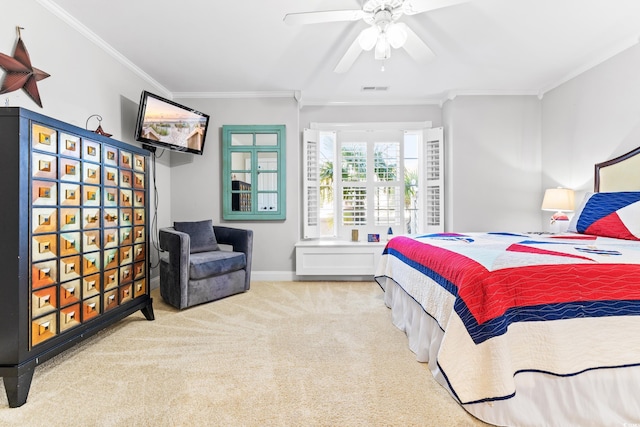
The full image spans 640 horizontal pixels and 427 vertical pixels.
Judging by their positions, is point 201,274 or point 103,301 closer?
point 103,301

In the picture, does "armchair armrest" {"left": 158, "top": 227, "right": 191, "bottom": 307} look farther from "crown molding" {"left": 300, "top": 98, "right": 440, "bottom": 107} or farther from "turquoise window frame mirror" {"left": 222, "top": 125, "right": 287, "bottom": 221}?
"crown molding" {"left": 300, "top": 98, "right": 440, "bottom": 107}

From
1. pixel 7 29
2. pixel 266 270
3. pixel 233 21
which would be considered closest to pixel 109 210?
pixel 7 29

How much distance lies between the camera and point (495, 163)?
4.01 m

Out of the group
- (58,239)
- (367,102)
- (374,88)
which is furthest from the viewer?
(367,102)

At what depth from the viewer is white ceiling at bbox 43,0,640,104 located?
2340mm

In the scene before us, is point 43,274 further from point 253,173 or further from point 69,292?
point 253,173

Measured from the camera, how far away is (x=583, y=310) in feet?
4.19

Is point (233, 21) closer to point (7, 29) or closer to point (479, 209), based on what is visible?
point (7, 29)

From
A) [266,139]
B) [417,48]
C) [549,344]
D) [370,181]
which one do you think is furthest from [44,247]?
[370,181]

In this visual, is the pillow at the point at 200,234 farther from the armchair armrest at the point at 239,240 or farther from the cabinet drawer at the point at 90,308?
the cabinet drawer at the point at 90,308

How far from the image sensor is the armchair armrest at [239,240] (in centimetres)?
349

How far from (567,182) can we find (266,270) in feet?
12.6

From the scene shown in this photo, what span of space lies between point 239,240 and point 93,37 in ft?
7.66

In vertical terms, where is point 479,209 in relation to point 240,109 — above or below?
below
